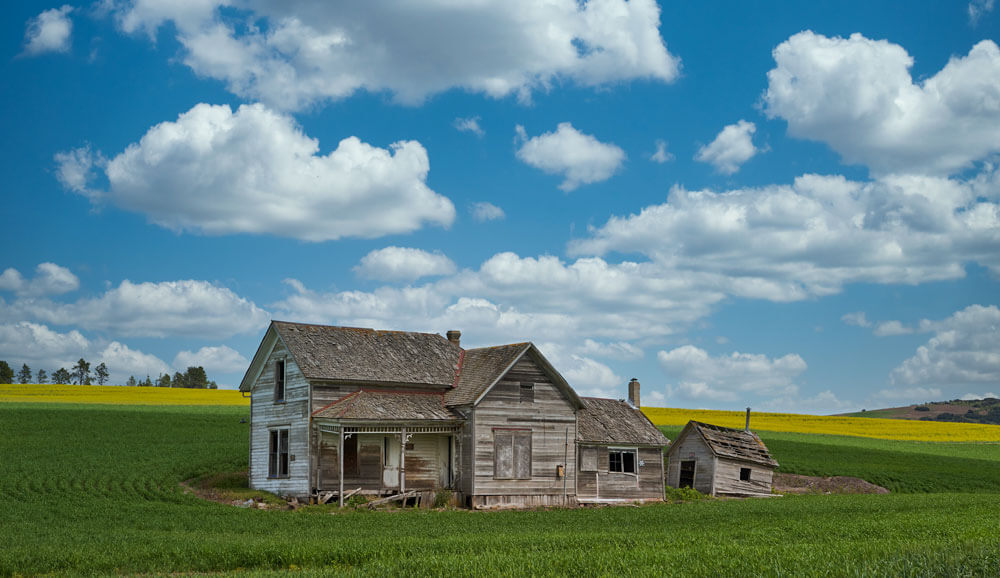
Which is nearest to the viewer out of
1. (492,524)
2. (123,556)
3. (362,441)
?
(123,556)

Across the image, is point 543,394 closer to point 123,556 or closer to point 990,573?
point 123,556

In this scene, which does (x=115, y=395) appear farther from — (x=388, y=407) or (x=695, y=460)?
(x=695, y=460)

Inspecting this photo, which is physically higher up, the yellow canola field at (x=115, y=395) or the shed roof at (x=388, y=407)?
A: the shed roof at (x=388, y=407)

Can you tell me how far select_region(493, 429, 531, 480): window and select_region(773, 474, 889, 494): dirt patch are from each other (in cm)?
1648

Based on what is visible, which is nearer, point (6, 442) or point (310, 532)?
point (310, 532)

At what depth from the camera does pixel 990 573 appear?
12.0 m

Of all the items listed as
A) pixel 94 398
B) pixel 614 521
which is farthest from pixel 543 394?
pixel 94 398

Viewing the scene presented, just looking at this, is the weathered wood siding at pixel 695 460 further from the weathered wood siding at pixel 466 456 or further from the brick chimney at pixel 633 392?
the weathered wood siding at pixel 466 456

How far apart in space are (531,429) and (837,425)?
59304mm

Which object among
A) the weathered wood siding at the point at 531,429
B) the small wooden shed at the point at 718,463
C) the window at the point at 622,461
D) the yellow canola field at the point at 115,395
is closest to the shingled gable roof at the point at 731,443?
the small wooden shed at the point at 718,463

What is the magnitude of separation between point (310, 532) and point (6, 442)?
3201cm

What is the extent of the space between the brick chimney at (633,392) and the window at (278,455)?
58.0ft

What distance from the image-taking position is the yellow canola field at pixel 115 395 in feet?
250

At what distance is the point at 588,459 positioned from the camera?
1547 inches
